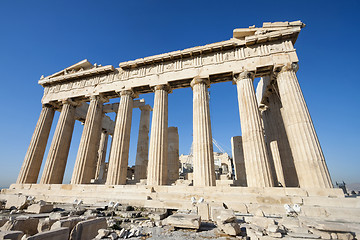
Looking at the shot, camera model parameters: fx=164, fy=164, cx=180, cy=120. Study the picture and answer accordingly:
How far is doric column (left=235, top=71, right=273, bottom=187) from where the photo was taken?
10.5 metres

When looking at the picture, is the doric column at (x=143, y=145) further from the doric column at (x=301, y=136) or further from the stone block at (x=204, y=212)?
the doric column at (x=301, y=136)

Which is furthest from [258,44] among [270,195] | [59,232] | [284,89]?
[59,232]

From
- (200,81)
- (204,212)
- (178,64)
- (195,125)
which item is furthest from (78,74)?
(204,212)

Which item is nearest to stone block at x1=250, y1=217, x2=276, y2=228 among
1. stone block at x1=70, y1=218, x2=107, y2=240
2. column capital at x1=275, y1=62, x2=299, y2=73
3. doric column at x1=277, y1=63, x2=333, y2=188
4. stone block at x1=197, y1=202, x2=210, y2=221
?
stone block at x1=197, y1=202, x2=210, y2=221

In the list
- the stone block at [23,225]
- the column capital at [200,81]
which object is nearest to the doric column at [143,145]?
the column capital at [200,81]

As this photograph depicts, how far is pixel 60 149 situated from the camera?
1608 centimetres

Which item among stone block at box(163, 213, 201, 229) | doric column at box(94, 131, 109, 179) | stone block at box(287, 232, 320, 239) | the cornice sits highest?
the cornice

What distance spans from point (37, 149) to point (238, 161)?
20822 millimetres

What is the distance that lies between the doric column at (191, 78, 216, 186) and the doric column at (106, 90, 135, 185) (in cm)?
596

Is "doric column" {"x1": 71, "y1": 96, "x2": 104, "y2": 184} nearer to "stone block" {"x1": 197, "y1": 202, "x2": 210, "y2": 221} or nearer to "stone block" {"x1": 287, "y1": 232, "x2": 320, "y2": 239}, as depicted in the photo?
"stone block" {"x1": 197, "y1": 202, "x2": 210, "y2": 221}

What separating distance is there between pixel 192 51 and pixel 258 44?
5.77 metres

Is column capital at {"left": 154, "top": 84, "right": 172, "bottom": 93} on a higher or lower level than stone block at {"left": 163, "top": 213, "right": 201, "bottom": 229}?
higher

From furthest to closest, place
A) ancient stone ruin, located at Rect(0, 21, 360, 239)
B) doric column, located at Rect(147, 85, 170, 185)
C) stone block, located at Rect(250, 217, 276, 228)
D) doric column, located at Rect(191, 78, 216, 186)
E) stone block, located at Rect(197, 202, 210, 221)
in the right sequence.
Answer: doric column, located at Rect(147, 85, 170, 185), doric column, located at Rect(191, 78, 216, 186), stone block, located at Rect(197, 202, 210, 221), ancient stone ruin, located at Rect(0, 21, 360, 239), stone block, located at Rect(250, 217, 276, 228)

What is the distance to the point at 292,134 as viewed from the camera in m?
11.4
